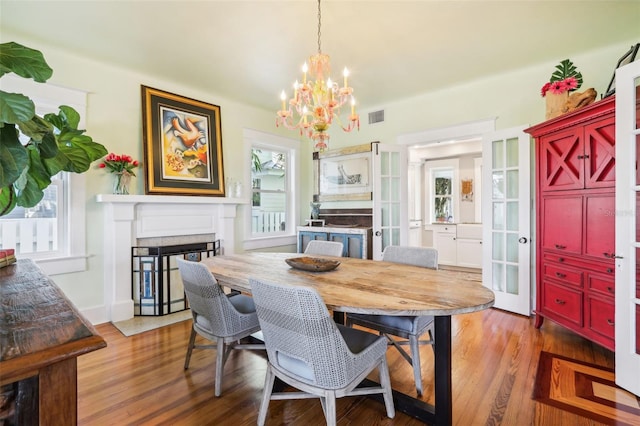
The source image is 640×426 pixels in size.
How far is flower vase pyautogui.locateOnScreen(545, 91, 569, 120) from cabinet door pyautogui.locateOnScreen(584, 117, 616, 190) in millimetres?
354

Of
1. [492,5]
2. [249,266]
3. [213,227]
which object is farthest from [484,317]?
[213,227]

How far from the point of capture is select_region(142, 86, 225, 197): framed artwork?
350 cm

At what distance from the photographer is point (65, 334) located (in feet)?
2.43

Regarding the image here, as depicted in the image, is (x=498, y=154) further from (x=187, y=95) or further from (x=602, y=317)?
(x=187, y=95)

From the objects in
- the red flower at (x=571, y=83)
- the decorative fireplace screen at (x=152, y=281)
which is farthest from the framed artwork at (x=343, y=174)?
the decorative fireplace screen at (x=152, y=281)

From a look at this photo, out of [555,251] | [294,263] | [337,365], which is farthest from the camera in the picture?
[555,251]

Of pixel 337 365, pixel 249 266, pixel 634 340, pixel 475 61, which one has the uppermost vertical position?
pixel 475 61

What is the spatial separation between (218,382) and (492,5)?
3.35m

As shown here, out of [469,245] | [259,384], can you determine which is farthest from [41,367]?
[469,245]

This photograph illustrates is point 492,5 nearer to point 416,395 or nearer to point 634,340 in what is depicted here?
point 634,340

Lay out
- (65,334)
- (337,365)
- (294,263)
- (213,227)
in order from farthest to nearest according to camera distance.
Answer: (213,227) < (294,263) < (337,365) < (65,334)

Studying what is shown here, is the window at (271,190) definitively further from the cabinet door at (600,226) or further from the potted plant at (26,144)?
the cabinet door at (600,226)

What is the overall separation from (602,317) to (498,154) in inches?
76.4

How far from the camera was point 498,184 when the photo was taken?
357cm
